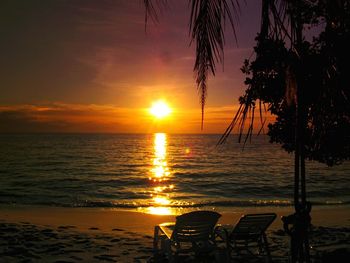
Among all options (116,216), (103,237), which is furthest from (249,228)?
(116,216)

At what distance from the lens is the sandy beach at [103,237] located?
312 inches

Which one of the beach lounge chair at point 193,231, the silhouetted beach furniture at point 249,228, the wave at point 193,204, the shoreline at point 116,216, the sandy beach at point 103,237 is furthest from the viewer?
the wave at point 193,204

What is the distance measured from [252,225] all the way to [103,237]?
457 cm

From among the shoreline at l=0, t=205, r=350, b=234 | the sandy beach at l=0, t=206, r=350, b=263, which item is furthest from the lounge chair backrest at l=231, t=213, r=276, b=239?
the shoreline at l=0, t=205, r=350, b=234

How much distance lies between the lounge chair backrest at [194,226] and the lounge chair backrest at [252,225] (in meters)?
0.50

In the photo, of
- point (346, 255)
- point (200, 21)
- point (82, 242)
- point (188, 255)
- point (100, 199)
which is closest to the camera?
point (200, 21)

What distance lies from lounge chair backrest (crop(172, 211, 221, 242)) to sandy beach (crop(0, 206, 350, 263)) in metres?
1.08

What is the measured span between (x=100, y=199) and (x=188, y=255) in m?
14.5

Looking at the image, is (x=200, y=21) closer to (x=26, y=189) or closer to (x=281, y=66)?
(x=281, y=66)

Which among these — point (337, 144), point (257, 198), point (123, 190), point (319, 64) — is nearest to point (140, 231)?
point (337, 144)

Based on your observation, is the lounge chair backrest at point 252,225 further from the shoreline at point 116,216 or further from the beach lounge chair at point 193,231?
the shoreline at point 116,216

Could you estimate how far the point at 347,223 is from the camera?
12.9 metres

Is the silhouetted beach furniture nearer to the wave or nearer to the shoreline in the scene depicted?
the shoreline

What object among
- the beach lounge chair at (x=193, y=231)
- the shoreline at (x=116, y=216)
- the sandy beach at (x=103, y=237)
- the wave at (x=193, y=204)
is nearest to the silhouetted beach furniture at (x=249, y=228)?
the beach lounge chair at (x=193, y=231)
